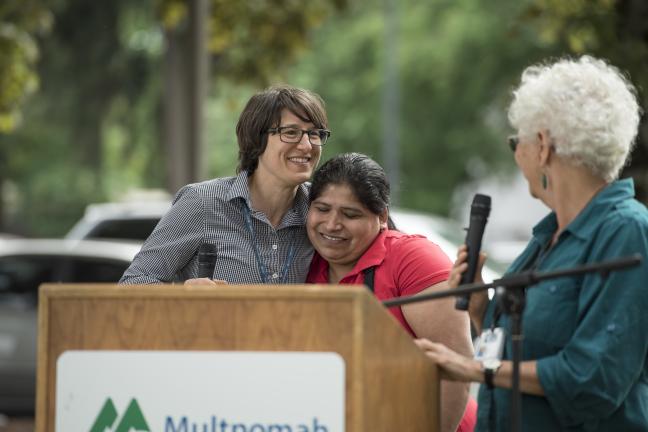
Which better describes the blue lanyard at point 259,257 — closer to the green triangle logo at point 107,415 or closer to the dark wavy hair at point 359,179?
the dark wavy hair at point 359,179

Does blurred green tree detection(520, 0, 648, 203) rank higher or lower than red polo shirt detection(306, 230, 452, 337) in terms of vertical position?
higher

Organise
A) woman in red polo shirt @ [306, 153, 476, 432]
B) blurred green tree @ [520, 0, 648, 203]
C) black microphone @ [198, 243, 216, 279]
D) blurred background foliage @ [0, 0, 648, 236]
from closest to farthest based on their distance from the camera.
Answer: black microphone @ [198, 243, 216, 279] < woman in red polo shirt @ [306, 153, 476, 432] < blurred green tree @ [520, 0, 648, 203] < blurred background foliage @ [0, 0, 648, 236]

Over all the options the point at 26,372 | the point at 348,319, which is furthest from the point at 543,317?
the point at 26,372

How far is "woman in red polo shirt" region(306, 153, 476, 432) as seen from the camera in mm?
4324

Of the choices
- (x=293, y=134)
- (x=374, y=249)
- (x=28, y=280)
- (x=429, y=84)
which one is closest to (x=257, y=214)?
(x=293, y=134)

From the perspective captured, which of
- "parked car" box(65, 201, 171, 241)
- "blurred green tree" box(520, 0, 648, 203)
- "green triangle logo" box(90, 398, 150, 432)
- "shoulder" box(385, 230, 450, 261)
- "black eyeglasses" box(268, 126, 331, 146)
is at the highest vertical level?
"blurred green tree" box(520, 0, 648, 203)

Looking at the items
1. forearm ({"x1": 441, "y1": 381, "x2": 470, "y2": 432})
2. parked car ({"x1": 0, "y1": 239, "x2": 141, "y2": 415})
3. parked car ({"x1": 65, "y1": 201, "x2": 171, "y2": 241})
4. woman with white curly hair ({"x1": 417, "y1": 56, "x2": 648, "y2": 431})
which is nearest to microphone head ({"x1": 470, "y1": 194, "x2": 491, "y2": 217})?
woman with white curly hair ({"x1": 417, "y1": 56, "x2": 648, "y2": 431})

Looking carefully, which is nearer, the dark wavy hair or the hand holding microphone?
the hand holding microphone

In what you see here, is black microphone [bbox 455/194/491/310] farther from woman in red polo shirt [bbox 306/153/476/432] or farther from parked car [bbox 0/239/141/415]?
parked car [bbox 0/239/141/415]

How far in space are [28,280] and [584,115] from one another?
30.0ft

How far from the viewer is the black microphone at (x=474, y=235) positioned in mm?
3795

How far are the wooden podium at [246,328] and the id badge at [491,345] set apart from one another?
23 cm

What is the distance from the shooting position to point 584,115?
12.0ft

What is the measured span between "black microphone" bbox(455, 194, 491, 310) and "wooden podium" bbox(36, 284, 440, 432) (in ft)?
0.94
